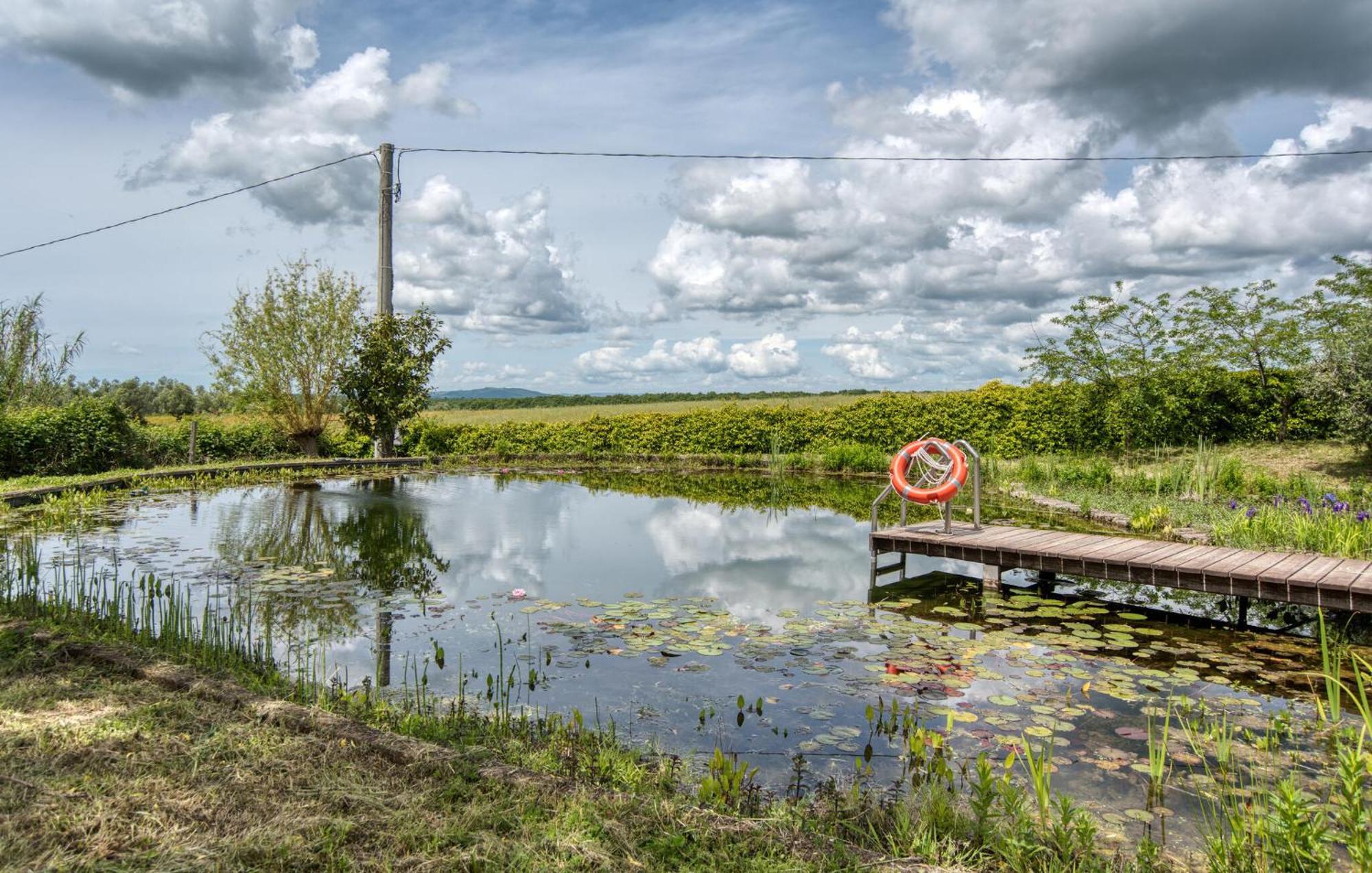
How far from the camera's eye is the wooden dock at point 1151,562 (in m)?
5.16

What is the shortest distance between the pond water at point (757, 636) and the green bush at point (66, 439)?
4796mm

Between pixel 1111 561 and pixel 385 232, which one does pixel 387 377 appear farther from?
pixel 1111 561

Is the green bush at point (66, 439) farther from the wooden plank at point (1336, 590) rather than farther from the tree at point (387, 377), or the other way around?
the wooden plank at point (1336, 590)

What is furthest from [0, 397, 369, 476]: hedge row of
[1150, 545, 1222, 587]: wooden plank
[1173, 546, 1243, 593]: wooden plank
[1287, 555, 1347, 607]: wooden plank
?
[1287, 555, 1347, 607]: wooden plank

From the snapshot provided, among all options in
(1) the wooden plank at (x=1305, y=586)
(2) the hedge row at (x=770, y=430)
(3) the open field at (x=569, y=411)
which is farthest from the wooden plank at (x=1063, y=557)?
(3) the open field at (x=569, y=411)

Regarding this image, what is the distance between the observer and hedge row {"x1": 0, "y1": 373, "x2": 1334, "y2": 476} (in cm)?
1302

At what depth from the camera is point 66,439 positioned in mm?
12742

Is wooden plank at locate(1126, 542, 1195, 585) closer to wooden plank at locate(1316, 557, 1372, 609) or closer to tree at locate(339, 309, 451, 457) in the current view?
wooden plank at locate(1316, 557, 1372, 609)

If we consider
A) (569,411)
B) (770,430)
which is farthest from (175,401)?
(770,430)

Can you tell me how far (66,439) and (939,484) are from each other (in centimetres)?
1338

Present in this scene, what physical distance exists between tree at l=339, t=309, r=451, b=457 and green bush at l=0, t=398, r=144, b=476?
156 inches

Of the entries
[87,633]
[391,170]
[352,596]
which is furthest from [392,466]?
[87,633]

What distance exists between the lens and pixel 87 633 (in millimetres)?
4238

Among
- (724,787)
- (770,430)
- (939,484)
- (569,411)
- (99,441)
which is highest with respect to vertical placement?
(569,411)
